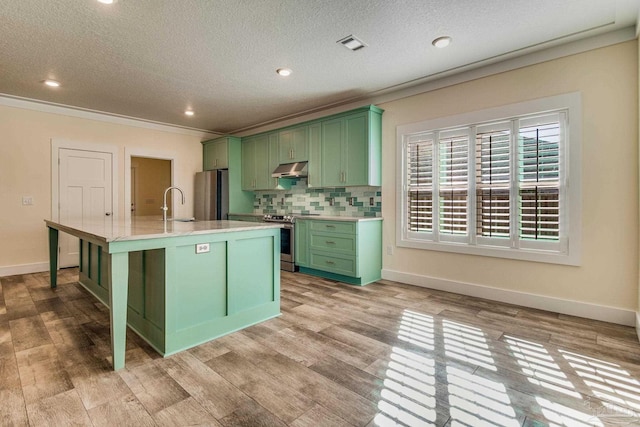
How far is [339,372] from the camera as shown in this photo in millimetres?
1925

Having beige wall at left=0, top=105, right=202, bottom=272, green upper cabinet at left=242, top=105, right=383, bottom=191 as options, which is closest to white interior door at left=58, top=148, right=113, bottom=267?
beige wall at left=0, top=105, right=202, bottom=272

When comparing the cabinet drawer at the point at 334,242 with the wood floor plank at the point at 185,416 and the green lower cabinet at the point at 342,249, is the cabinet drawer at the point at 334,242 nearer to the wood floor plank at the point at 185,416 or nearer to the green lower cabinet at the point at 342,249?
the green lower cabinet at the point at 342,249

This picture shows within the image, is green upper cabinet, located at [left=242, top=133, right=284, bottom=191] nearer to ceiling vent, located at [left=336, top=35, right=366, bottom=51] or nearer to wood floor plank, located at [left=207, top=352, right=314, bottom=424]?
ceiling vent, located at [left=336, top=35, right=366, bottom=51]

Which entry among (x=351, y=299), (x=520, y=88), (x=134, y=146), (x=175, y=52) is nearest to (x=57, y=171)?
(x=134, y=146)

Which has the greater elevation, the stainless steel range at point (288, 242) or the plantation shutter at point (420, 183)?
the plantation shutter at point (420, 183)

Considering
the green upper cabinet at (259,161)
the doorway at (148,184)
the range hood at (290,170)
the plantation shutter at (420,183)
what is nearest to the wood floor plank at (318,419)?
the plantation shutter at (420,183)

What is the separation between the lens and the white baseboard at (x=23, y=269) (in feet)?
14.1

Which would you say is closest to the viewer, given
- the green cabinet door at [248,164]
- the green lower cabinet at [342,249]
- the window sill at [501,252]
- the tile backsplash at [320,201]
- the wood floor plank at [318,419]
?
the wood floor plank at [318,419]

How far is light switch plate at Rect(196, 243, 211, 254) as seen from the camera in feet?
7.48

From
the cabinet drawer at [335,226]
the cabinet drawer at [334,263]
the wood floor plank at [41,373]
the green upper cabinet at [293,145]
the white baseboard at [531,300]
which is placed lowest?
the wood floor plank at [41,373]

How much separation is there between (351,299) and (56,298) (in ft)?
10.4

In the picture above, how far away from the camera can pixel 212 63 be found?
10.6 feet

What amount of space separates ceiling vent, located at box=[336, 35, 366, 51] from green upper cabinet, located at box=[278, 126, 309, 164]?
1993 millimetres

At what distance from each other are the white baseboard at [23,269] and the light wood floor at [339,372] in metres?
1.89
